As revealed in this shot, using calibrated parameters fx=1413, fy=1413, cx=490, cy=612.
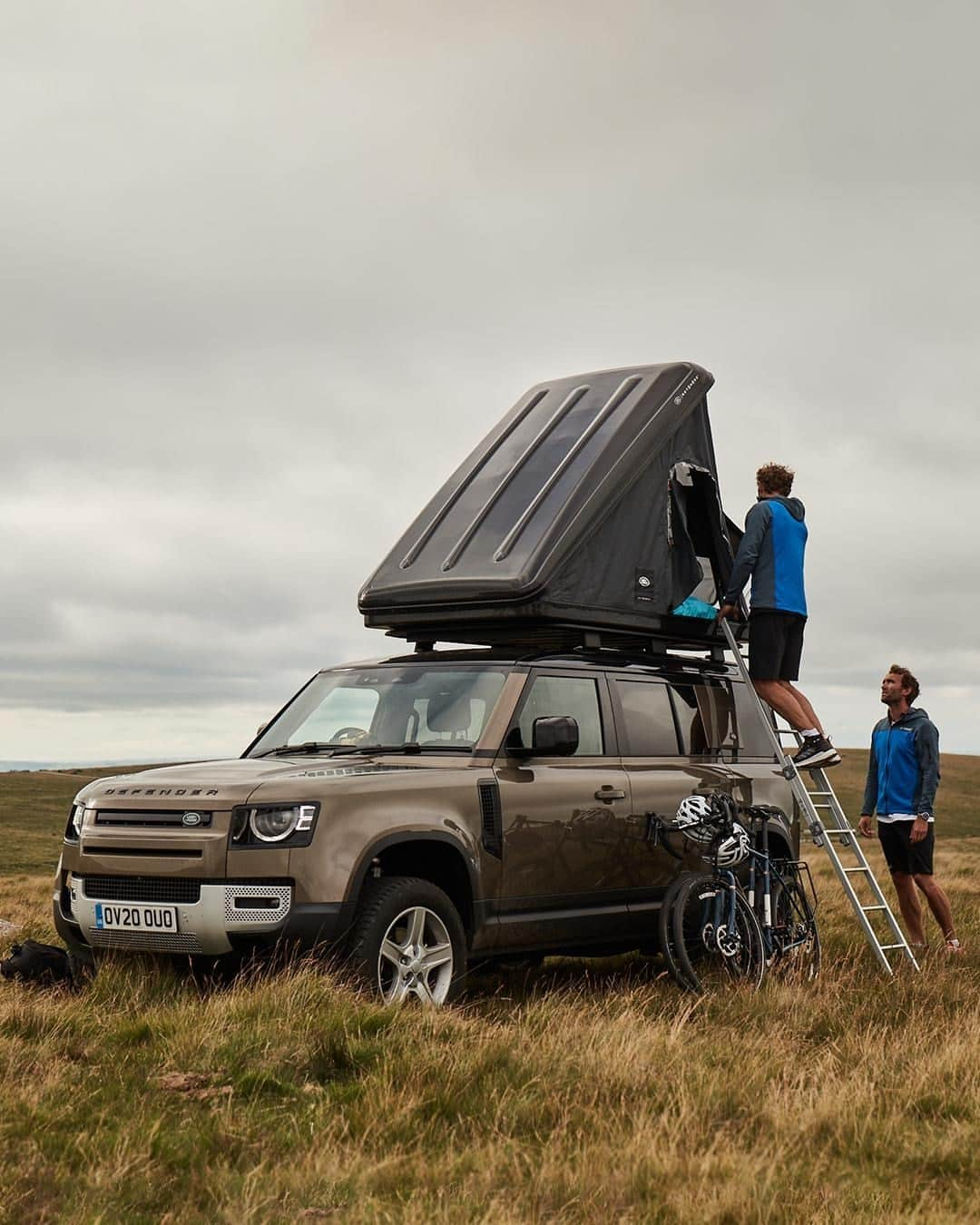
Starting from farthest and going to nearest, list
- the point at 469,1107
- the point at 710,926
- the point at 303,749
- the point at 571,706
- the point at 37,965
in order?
the point at 571,706, the point at 303,749, the point at 710,926, the point at 37,965, the point at 469,1107

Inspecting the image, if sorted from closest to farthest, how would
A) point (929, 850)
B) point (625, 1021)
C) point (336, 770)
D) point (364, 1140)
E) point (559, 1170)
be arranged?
1. point (559, 1170)
2. point (364, 1140)
3. point (625, 1021)
4. point (336, 770)
5. point (929, 850)

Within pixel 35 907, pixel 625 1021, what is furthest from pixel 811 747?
pixel 35 907

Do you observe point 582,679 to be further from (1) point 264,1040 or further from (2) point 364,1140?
(2) point 364,1140

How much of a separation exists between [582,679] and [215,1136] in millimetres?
4453

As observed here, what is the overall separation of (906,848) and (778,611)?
247 centimetres

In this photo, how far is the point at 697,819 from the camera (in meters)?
9.18

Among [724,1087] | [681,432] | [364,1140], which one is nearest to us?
[364,1140]

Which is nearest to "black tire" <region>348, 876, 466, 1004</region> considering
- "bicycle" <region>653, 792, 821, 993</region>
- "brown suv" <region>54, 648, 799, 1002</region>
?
"brown suv" <region>54, 648, 799, 1002</region>

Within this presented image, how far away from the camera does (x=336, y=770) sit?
7680mm

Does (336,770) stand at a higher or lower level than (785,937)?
higher

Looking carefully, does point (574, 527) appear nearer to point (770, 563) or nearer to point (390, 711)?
point (390, 711)

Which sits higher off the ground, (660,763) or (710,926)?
(660,763)

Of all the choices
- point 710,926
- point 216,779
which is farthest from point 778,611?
point 216,779

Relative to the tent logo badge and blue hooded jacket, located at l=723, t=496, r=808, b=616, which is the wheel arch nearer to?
blue hooded jacket, located at l=723, t=496, r=808, b=616
